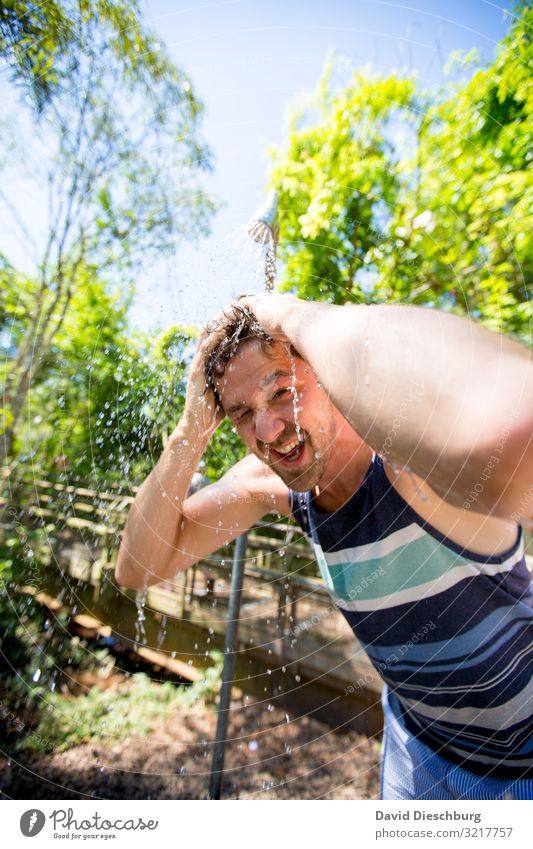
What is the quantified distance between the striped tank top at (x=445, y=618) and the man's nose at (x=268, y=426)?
0.15m

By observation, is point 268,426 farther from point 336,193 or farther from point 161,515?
point 336,193

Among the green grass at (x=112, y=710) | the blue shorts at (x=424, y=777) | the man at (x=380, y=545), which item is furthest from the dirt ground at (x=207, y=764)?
the man at (x=380, y=545)

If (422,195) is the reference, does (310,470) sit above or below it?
below

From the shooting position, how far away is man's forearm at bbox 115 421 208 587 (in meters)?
0.66

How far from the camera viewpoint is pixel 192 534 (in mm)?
805

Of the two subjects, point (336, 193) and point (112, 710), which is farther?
point (112, 710)

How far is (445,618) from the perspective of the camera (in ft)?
1.88

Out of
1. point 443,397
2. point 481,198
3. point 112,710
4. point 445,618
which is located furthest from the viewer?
point 112,710

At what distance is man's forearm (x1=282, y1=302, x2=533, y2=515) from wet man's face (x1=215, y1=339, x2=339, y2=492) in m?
0.33

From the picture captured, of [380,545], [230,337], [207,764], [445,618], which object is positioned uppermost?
[230,337]

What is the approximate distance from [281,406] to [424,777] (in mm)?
683

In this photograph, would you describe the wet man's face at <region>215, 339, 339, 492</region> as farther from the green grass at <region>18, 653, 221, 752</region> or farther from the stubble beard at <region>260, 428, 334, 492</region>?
the green grass at <region>18, 653, 221, 752</region>

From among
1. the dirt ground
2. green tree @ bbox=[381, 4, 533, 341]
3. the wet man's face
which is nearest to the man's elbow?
the wet man's face

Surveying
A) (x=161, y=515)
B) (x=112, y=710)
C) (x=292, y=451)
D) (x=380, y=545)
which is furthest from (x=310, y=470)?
(x=112, y=710)
